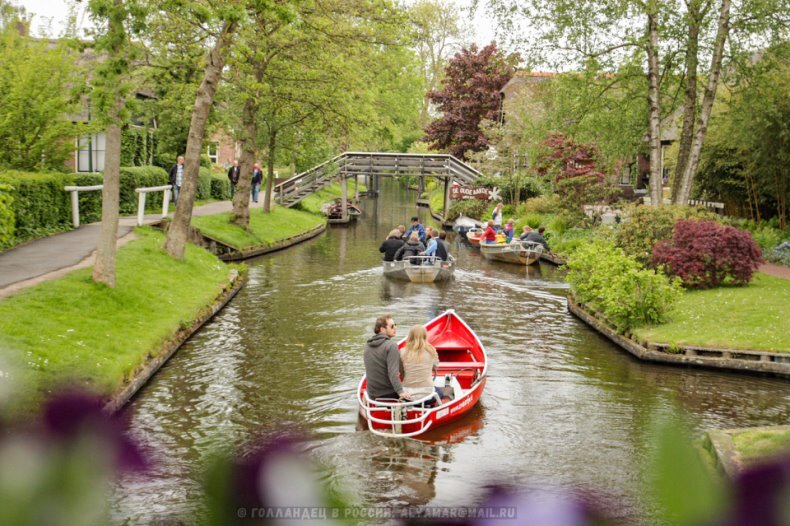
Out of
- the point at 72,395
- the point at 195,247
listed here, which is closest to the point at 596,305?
the point at 195,247

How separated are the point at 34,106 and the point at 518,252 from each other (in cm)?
1818

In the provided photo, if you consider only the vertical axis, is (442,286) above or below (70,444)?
below

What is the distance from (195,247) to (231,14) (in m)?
10.9

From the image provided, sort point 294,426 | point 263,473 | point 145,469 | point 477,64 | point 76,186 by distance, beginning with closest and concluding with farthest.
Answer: point 263,473, point 145,469, point 294,426, point 76,186, point 477,64

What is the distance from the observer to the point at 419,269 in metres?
27.0

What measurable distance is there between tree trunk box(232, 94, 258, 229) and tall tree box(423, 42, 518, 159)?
33.3 meters

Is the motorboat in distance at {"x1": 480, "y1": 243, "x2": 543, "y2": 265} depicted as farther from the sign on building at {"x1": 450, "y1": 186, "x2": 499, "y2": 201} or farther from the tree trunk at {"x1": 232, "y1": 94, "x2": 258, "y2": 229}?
the sign on building at {"x1": 450, "y1": 186, "x2": 499, "y2": 201}

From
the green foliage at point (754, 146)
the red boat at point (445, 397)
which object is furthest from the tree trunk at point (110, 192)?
the green foliage at point (754, 146)

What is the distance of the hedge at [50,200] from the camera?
21.6 meters

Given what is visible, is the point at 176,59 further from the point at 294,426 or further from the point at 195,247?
the point at 294,426

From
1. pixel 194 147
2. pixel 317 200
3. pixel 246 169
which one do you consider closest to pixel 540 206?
pixel 246 169

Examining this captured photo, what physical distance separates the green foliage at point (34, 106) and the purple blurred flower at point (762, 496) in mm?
25385

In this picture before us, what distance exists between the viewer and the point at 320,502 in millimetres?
1682

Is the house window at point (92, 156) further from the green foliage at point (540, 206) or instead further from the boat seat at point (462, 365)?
the boat seat at point (462, 365)
